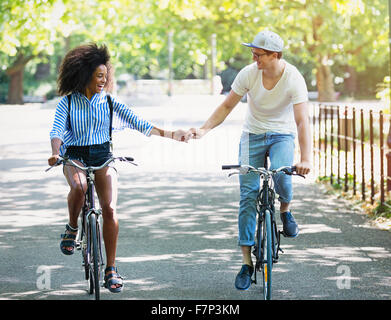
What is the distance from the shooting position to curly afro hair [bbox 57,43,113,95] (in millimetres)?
6422

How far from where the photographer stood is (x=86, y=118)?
638cm

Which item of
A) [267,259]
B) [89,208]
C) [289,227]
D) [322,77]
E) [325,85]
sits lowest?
[267,259]

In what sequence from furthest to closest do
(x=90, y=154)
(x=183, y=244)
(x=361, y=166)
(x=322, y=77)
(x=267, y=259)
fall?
1. (x=322, y=77)
2. (x=361, y=166)
3. (x=183, y=244)
4. (x=90, y=154)
5. (x=267, y=259)

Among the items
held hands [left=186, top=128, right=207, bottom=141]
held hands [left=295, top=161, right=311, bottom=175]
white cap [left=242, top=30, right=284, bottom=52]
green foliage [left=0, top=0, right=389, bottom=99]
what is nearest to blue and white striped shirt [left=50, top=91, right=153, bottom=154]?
held hands [left=186, top=128, right=207, bottom=141]

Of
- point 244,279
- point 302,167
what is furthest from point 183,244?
point 302,167

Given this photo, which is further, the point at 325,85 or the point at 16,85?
the point at 16,85

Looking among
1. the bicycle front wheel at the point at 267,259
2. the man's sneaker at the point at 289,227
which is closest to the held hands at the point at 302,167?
the bicycle front wheel at the point at 267,259

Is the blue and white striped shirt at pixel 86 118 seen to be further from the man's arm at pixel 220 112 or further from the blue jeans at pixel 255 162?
the blue jeans at pixel 255 162

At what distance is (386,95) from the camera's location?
13422 mm

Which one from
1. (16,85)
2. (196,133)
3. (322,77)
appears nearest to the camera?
(196,133)

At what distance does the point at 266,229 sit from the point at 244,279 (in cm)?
55

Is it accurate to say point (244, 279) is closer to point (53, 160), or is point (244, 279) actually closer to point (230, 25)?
point (53, 160)

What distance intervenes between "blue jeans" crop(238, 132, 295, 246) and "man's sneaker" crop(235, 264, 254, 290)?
0.18 metres

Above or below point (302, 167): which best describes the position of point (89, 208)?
below
